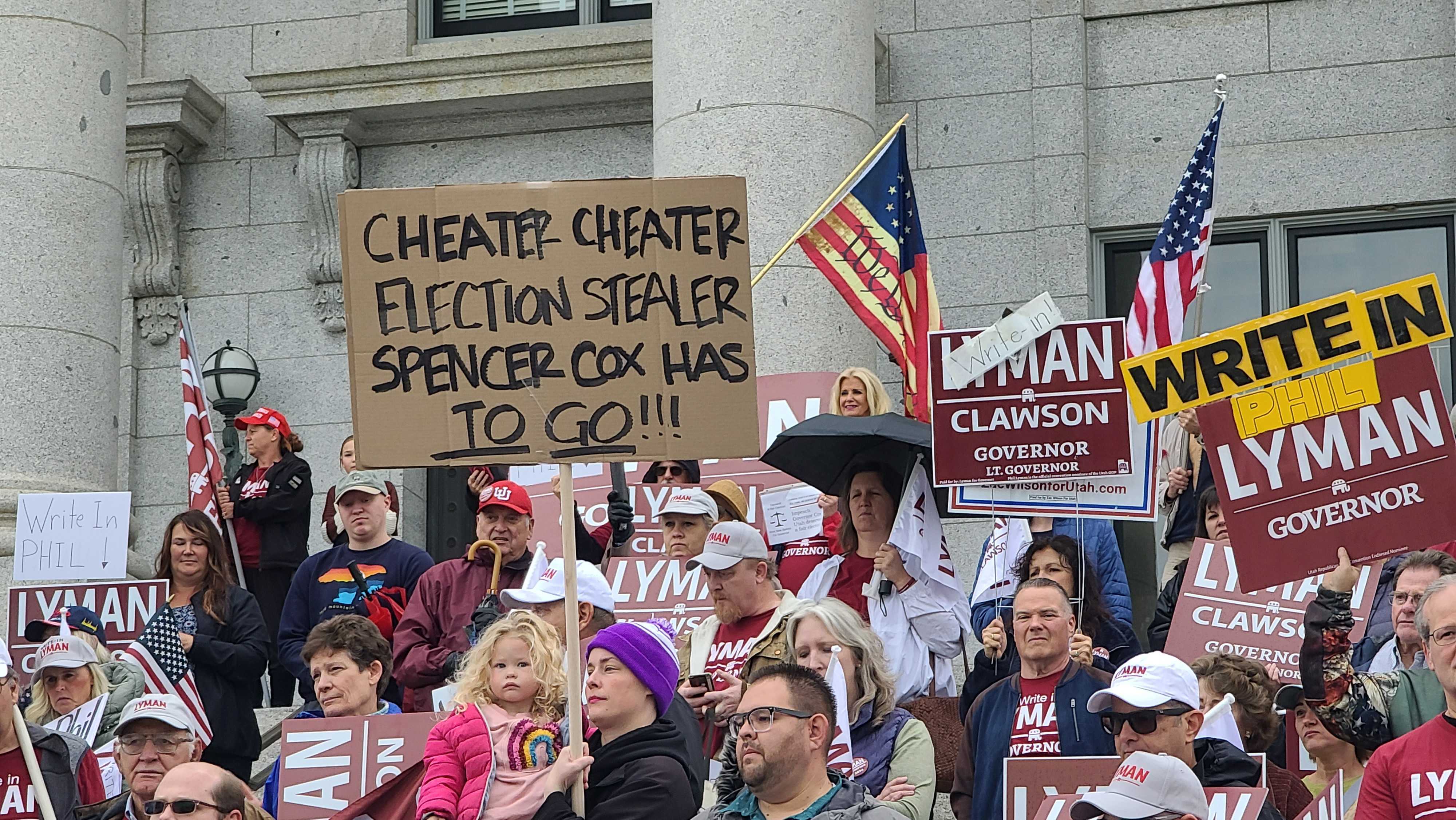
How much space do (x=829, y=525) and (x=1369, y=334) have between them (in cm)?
317

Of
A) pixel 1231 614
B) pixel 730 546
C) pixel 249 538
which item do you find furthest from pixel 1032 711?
pixel 249 538

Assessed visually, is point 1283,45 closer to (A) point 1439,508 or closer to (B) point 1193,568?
(B) point 1193,568

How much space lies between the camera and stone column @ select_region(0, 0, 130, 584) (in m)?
13.1

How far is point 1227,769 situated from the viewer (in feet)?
23.1

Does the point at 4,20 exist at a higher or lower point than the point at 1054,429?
higher

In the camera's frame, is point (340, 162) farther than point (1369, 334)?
Yes

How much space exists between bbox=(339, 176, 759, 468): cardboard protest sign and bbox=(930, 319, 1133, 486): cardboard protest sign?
205cm

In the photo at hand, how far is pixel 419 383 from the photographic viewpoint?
6.98 meters

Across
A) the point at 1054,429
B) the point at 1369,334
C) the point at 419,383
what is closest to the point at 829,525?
the point at 1054,429

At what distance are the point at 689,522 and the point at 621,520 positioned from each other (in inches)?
41.6

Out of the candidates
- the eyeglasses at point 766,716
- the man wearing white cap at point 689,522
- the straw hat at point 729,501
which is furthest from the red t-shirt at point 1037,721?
the straw hat at point 729,501

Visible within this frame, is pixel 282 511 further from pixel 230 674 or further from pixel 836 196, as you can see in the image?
pixel 836 196

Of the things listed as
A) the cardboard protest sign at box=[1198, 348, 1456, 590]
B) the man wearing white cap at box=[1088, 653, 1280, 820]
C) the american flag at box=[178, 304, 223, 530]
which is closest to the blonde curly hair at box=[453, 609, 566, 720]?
the man wearing white cap at box=[1088, 653, 1280, 820]

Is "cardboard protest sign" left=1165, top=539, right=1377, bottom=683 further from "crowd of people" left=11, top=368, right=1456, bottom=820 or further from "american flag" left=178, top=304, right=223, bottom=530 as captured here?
"american flag" left=178, top=304, right=223, bottom=530
